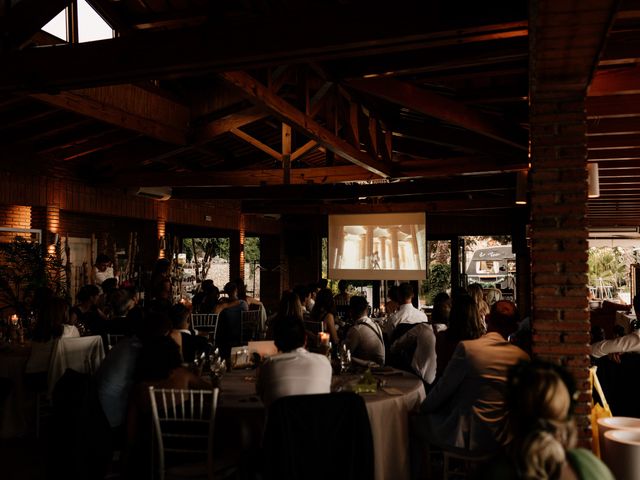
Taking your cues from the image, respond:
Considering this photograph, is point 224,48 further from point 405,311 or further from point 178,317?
point 405,311

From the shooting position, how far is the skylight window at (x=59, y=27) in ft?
21.6

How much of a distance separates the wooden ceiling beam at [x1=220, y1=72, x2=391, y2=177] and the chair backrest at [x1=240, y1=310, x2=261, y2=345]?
9.25 feet

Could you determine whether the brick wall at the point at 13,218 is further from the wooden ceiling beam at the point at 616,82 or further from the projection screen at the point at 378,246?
the wooden ceiling beam at the point at 616,82

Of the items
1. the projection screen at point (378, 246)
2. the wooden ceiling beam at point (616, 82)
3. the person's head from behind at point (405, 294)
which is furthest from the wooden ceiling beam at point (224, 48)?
the projection screen at point (378, 246)

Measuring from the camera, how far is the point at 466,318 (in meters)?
4.42

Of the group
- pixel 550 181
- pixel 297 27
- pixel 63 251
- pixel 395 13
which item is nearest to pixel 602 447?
pixel 550 181

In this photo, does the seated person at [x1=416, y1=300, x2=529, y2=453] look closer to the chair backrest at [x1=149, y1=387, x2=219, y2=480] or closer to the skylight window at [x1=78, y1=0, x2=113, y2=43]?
the chair backrest at [x1=149, y1=387, x2=219, y2=480]

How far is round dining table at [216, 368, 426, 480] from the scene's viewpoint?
12.6ft

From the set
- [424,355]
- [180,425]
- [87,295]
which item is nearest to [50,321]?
[87,295]

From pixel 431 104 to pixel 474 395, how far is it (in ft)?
10.9

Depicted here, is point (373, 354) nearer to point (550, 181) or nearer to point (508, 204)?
point (550, 181)

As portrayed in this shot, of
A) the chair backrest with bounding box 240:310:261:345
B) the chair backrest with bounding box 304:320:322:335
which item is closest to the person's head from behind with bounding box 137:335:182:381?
the chair backrest with bounding box 304:320:322:335

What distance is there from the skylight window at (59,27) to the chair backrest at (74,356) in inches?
131

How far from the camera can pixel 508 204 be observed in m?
12.0
